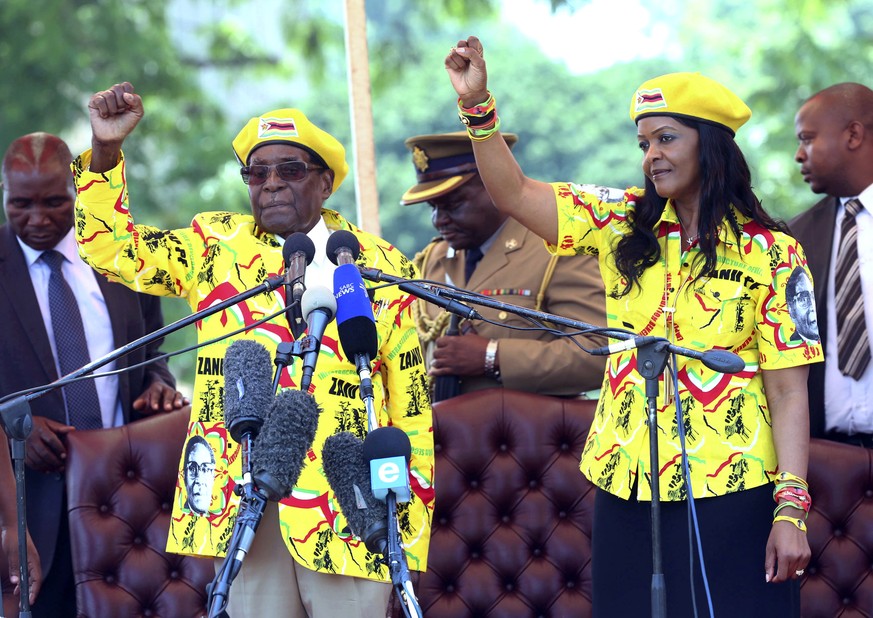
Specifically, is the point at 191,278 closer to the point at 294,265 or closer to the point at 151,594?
the point at 294,265

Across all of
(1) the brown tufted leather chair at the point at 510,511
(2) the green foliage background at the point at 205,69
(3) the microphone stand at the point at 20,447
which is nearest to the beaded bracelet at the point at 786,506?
(1) the brown tufted leather chair at the point at 510,511

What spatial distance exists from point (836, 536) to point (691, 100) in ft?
5.89

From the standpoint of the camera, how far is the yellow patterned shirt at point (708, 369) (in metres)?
3.01

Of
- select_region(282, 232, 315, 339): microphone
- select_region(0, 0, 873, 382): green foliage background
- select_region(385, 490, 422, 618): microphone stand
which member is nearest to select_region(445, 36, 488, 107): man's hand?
select_region(282, 232, 315, 339): microphone

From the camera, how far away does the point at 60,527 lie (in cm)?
421

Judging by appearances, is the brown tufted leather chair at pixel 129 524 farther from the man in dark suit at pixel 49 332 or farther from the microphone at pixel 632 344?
the microphone at pixel 632 344

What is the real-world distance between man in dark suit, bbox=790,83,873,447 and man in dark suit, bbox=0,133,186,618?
222cm

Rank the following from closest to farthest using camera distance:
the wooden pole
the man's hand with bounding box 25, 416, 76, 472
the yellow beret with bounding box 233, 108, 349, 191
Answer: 1. the yellow beret with bounding box 233, 108, 349, 191
2. the man's hand with bounding box 25, 416, 76, 472
3. the wooden pole

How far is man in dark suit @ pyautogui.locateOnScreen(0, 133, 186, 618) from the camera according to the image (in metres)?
4.12

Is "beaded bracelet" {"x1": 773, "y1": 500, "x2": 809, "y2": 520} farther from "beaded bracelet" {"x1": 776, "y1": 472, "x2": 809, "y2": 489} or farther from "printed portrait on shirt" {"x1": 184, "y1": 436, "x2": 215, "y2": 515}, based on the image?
"printed portrait on shirt" {"x1": 184, "y1": 436, "x2": 215, "y2": 515}

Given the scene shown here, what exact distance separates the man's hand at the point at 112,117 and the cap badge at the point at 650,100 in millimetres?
1208

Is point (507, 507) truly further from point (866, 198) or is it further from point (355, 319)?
point (355, 319)

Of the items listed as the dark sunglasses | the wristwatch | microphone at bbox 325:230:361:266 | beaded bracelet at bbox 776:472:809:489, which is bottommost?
beaded bracelet at bbox 776:472:809:489

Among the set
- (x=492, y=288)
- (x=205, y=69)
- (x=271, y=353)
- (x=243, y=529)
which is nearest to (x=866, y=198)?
(x=492, y=288)
